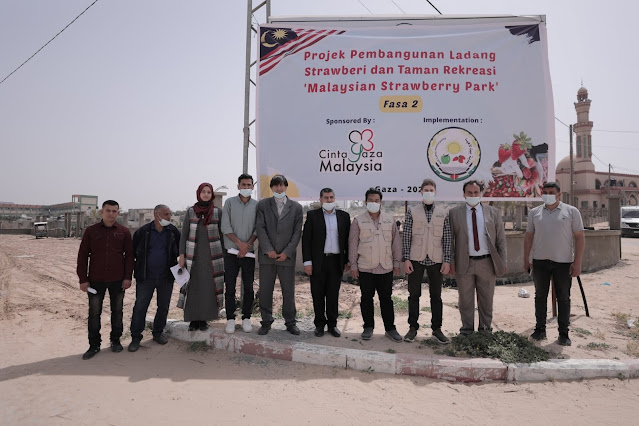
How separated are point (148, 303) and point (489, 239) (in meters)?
3.95

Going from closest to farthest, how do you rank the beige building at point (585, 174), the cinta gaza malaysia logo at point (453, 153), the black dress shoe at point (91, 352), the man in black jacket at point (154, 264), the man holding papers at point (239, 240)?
the black dress shoe at point (91, 352)
the man in black jacket at point (154, 264)
the man holding papers at point (239, 240)
the cinta gaza malaysia logo at point (453, 153)
the beige building at point (585, 174)

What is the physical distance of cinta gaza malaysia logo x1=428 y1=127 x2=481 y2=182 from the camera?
217 inches

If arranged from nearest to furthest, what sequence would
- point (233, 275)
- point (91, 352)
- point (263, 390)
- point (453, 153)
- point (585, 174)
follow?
point (263, 390) → point (91, 352) → point (233, 275) → point (453, 153) → point (585, 174)

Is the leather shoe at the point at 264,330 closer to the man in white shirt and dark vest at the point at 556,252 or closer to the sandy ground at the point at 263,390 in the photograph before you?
the sandy ground at the point at 263,390

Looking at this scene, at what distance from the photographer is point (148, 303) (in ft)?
13.8

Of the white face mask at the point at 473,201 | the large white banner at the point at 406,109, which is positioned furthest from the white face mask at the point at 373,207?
the large white banner at the point at 406,109

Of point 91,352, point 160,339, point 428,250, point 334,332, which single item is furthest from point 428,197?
point 91,352

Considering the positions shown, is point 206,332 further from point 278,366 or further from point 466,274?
point 466,274

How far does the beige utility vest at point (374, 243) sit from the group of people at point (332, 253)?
0.04 feet

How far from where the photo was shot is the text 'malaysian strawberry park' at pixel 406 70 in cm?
558

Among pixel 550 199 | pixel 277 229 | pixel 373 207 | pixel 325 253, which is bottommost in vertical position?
pixel 325 253

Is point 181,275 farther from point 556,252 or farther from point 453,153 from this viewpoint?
point 556,252

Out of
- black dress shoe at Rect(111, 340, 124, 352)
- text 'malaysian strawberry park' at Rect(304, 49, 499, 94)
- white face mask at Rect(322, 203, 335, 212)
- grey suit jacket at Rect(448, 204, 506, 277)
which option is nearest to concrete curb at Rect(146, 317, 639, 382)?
grey suit jacket at Rect(448, 204, 506, 277)

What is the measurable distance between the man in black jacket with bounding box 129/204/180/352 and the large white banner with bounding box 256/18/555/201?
175 centimetres
